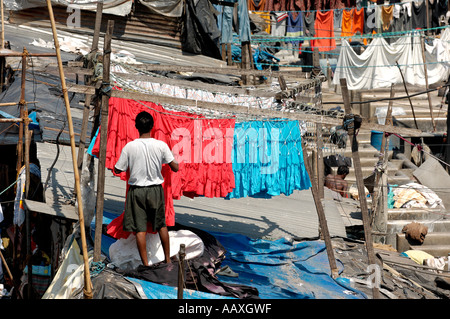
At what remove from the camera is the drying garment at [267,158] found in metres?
7.43

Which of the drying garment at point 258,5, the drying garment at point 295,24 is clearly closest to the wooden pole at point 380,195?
the drying garment at point 295,24

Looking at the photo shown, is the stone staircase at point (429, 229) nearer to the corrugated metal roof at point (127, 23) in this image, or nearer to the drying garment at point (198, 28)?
the drying garment at point (198, 28)

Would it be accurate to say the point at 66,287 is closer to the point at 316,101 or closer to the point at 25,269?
the point at 25,269

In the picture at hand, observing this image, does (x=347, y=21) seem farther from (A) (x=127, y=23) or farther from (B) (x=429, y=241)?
(B) (x=429, y=241)

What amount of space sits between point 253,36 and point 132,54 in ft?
21.8

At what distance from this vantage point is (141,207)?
19.5 ft

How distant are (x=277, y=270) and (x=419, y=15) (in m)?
17.0

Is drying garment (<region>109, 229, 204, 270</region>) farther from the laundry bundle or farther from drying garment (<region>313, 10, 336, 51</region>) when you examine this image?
drying garment (<region>313, 10, 336, 51</region>)

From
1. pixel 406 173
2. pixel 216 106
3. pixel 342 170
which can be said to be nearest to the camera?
pixel 216 106

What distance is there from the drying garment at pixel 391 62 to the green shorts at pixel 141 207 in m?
15.1

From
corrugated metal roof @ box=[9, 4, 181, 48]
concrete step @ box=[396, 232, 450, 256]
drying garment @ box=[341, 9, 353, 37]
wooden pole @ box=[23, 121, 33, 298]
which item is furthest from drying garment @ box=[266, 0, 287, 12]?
wooden pole @ box=[23, 121, 33, 298]

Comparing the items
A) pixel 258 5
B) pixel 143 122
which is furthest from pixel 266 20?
pixel 143 122

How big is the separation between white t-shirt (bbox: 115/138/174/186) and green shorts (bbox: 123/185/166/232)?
77 millimetres

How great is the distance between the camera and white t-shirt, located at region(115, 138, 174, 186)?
19.1 feet
